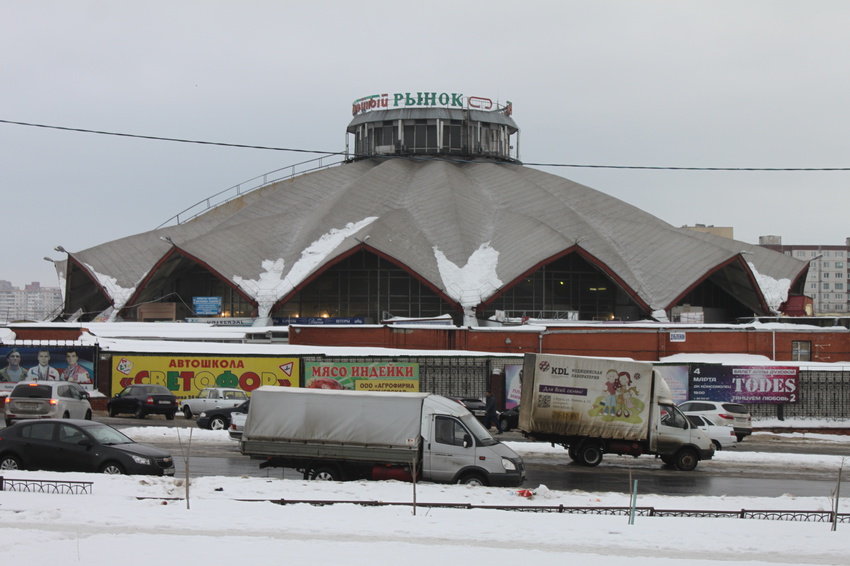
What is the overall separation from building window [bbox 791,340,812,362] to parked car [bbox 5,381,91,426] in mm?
32536

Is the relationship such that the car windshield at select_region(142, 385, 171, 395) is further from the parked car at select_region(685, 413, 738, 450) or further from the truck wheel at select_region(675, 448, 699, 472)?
the truck wheel at select_region(675, 448, 699, 472)

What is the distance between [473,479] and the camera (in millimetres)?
19953

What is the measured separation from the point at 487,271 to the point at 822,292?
15160 centimetres

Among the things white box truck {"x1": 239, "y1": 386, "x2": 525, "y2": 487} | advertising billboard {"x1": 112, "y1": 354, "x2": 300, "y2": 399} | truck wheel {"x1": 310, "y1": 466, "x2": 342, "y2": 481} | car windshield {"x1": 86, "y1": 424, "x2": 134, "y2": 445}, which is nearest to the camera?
white box truck {"x1": 239, "y1": 386, "x2": 525, "y2": 487}

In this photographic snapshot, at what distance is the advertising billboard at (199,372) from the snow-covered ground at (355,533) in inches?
894

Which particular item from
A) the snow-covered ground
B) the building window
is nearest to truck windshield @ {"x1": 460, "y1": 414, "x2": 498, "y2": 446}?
the snow-covered ground

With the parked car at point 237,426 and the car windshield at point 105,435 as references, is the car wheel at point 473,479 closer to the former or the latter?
the car windshield at point 105,435

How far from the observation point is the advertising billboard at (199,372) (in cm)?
4094

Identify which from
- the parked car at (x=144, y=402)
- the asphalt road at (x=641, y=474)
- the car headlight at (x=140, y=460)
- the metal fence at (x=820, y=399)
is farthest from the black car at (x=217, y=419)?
the metal fence at (x=820, y=399)

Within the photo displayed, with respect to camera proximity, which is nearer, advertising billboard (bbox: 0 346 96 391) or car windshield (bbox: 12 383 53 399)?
car windshield (bbox: 12 383 53 399)

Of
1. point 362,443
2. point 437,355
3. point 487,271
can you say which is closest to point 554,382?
point 362,443

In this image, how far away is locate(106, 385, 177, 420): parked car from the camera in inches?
1469

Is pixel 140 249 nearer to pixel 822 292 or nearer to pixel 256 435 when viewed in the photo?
pixel 256 435

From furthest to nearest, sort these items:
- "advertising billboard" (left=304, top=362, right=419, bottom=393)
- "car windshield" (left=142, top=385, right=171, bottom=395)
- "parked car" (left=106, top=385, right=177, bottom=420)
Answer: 1. "advertising billboard" (left=304, top=362, right=419, bottom=393)
2. "car windshield" (left=142, top=385, right=171, bottom=395)
3. "parked car" (left=106, top=385, right=177, bottom=420)
